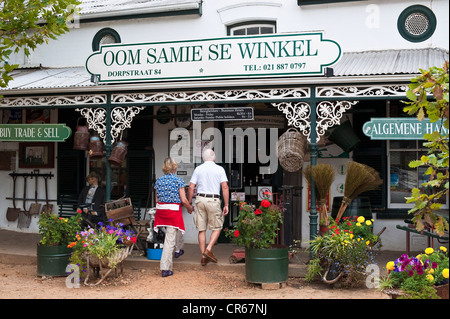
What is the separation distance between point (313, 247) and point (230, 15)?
5615 mm

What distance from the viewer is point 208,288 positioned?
24.5ft

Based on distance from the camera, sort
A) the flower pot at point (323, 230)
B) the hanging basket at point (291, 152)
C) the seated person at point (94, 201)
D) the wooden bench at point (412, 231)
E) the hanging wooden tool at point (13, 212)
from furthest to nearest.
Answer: the hanging wooden tool at point (13, 212), the seated person at point (94, 201), the hanging basket at point (291, 152), the flower pot at point (323, 230), the wooden bench at point (412, 231)

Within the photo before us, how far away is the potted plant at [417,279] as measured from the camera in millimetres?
5488

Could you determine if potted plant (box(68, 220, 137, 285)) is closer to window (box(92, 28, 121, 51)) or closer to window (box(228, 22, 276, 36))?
window (box(228, 22, 276, 36))

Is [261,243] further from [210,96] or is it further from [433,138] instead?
[433,138]

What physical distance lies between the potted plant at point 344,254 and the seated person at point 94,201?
12.7 feet

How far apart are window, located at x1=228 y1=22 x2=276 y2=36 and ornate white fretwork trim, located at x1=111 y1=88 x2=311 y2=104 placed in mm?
2389

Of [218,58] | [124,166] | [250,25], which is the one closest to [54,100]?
[124,166]

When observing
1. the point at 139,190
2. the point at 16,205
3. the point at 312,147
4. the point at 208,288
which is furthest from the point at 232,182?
the point at 16,205

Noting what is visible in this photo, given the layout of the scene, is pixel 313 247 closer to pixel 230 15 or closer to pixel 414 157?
pixel 414 157

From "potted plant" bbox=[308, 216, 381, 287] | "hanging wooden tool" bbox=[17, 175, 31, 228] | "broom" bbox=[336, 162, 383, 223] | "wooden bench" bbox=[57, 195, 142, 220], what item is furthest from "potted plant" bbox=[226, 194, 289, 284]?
"hanging wooden tool" bbox=[17, 175, 31, 228]

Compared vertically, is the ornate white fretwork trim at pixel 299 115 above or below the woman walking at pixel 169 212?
above

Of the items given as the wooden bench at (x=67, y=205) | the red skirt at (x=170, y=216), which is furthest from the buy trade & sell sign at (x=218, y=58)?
the wooden bench at (x=67, y=205)

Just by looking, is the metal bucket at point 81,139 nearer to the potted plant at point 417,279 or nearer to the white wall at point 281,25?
the white wall at point 281,25
